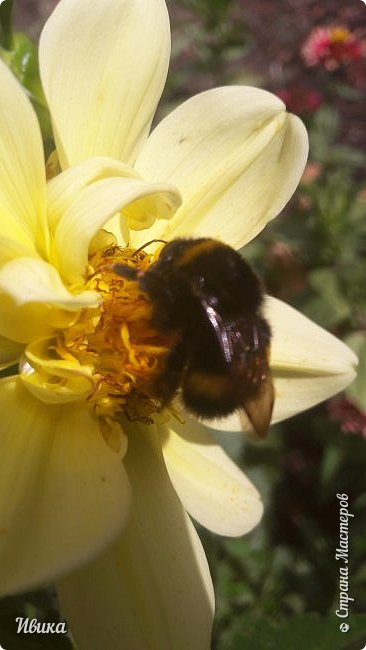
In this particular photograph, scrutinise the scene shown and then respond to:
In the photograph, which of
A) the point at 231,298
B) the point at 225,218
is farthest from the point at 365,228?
the point at 231,298

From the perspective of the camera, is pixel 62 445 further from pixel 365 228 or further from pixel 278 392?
pixel 365 228

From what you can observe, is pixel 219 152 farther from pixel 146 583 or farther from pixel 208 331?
pixel 146 583

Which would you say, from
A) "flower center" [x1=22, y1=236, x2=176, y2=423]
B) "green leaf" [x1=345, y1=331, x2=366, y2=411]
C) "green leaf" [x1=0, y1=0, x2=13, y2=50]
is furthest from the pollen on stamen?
"green leaf" [x1=345, y1=331, x2=366, y2=411]

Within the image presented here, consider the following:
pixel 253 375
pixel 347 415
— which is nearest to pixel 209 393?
pixel 253 375

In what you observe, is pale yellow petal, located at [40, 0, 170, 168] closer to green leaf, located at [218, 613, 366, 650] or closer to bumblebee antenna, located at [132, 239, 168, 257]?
bumblebee antenna, located at [132, 239, 168, 257]

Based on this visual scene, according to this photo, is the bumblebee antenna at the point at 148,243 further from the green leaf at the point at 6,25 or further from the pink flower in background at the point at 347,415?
the pink flower in background at the point at 347,415

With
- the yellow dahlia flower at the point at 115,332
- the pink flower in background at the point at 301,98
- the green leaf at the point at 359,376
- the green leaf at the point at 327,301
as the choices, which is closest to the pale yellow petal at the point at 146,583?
the yellow dahlia flower at the point at 115,332
